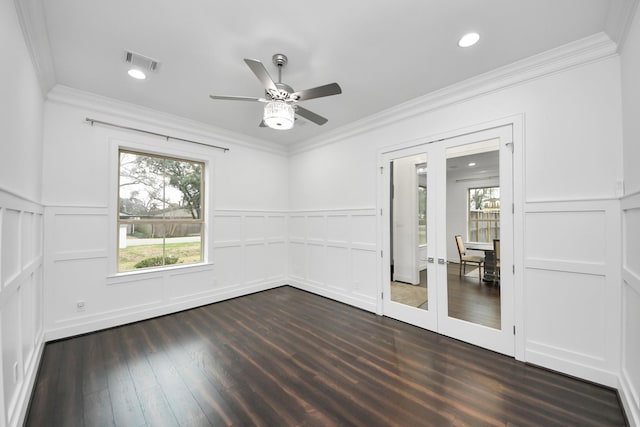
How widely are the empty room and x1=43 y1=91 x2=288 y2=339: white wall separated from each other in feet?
0.08

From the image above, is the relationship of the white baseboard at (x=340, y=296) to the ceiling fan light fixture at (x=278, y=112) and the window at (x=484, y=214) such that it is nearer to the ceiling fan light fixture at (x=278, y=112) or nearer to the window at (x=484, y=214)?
the window at (x=484, y=214)

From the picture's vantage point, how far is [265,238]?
5.02m

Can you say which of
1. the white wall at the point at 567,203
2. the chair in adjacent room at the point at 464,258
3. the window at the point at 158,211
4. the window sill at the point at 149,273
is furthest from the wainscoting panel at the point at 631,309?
the window at the point at 158,211

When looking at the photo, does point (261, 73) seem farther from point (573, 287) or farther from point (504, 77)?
point (573, 287)

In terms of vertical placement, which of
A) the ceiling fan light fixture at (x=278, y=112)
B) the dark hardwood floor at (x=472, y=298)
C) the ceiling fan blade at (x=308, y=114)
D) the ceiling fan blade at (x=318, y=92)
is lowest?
the dark hardwood floor at (x=472, y=298)

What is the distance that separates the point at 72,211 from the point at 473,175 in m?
4.86

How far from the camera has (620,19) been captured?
1866mm

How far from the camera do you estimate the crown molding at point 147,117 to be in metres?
3.03

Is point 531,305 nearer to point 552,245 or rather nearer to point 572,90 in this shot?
point 552,245

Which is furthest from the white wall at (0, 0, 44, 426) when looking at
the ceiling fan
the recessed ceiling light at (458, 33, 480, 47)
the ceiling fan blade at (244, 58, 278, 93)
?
the recessed ceiling light at (458, 33, 480, 47)

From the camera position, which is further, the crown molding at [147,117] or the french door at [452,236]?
the crown molding at [147,117]

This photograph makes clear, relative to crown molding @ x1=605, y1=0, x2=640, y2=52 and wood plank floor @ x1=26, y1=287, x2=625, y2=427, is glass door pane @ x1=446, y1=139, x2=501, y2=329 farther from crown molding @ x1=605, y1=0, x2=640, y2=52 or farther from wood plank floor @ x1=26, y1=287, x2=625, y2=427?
crown molding @ x1=605, y1=0, x2=640, y2=52

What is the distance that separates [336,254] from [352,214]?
2.58ft

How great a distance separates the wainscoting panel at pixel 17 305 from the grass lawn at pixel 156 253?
40.3 inches
